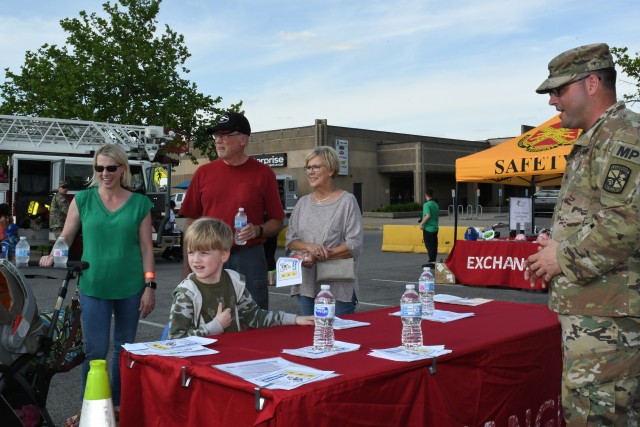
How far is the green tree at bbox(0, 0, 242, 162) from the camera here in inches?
1029

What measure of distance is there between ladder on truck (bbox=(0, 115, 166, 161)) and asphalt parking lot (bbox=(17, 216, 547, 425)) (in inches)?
128

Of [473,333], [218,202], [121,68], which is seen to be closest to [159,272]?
[218,202]

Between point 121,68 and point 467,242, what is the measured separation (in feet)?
62.7

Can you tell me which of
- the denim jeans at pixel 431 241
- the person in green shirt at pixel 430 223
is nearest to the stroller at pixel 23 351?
the person in green shirt at pixel 430 223

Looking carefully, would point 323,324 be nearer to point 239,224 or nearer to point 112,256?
point 239,224

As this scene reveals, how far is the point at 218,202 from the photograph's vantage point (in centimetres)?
459

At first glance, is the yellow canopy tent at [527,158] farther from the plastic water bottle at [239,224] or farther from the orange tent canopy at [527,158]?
the plastic water bottle at [239,224]

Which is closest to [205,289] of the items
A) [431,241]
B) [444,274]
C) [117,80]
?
[444,274]

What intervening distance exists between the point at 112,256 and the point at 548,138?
9722 mm

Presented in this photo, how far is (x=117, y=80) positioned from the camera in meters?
26.4

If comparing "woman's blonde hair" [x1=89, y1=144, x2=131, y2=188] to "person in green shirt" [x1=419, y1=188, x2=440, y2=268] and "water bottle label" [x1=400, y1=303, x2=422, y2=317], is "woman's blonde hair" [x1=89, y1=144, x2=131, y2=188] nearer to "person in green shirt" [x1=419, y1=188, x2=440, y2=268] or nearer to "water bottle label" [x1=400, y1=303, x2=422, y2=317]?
"water bottle label" [x1=400, y1=303, x2=422, y2=317]

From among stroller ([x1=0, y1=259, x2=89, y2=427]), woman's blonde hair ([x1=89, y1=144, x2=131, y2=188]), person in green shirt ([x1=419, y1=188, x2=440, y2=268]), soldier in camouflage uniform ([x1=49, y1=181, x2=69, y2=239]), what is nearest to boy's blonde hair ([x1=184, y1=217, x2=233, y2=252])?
stroller ([x1=0, y1=259, x2=89, y2=427])

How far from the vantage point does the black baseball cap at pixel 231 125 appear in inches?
174

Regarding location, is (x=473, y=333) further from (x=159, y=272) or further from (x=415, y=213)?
(x=415, y=213)
